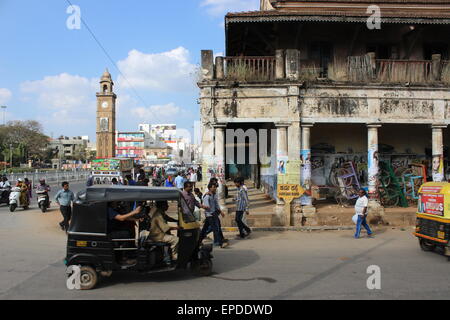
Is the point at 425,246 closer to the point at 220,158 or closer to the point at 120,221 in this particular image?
the point at 220,158

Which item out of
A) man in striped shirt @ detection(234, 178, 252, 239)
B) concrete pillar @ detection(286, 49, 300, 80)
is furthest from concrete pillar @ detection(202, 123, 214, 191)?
concrete pillar @ detection(286, 49, 300, 80)

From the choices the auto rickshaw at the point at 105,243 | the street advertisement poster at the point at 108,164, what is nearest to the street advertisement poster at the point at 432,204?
the auto rickshaw at the point at 105,243

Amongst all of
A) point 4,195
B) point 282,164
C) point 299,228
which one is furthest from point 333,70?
point 4,195

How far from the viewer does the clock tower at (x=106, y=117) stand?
84.4m

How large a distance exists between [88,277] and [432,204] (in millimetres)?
7628

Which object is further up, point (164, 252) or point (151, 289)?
point (164, 252)

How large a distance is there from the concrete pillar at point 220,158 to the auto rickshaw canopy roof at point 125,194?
653cm

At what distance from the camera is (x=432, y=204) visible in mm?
8750

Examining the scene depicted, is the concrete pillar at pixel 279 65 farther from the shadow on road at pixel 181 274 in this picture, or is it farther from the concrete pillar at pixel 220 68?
the shadow on road at pixel 181 274
